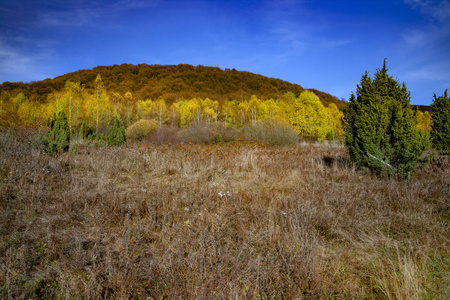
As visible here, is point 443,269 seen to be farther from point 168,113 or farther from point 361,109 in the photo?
point 168,113

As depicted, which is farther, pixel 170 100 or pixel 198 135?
pixel 170 100

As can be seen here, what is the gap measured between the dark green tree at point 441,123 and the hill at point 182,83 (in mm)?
48689

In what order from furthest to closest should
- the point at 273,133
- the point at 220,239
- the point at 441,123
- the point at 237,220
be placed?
the point at 273,133, the point at 441,123, the point at 237,220, the point at 220,239

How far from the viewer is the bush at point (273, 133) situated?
14.9 meters

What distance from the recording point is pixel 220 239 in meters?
2.70

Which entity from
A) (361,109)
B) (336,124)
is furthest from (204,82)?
(361,109)

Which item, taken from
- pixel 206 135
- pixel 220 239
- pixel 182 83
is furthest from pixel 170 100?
pixel 220 239

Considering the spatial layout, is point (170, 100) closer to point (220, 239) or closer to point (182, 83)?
point (182, 83)

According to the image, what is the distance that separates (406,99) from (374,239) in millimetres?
5207

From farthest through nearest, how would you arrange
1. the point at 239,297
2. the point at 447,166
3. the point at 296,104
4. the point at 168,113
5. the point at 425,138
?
the point at 168,113
the point at 296,104
the point at 447,166
the point at 425,138
the point at 239,297

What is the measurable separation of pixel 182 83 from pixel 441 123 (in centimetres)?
6580

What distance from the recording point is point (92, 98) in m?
30.8

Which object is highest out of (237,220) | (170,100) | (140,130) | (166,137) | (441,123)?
(170,100)

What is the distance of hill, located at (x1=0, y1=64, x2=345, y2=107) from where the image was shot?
59375 millimetres
